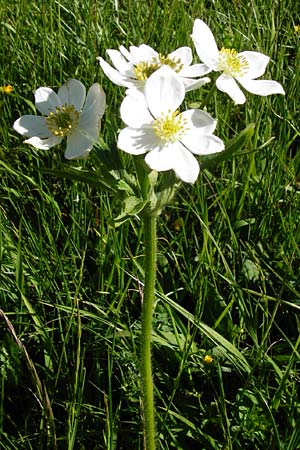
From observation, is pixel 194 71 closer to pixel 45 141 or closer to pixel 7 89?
pixel 45 141

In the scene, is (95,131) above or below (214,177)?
above

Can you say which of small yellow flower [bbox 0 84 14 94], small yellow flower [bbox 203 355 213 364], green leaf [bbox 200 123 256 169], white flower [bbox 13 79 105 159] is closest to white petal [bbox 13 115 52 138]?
white flower [bbox 13 79 105 159]

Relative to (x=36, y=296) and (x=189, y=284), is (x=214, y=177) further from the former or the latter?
(x=36, y=296)

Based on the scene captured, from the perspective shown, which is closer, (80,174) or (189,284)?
(80,174)

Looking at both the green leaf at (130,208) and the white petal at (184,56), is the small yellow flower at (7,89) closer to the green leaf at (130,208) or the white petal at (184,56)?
the white petal at (184,56)

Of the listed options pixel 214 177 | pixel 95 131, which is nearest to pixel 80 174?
pixel 95 131

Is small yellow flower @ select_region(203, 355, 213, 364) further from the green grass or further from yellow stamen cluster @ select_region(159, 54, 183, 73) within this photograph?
yellow stamen cluster @ select_region(159, 54, 183, 73)

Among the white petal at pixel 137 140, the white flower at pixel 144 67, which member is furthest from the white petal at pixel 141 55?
the white petal at pixel 137 140

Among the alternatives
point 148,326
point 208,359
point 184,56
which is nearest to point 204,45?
point 184,56
